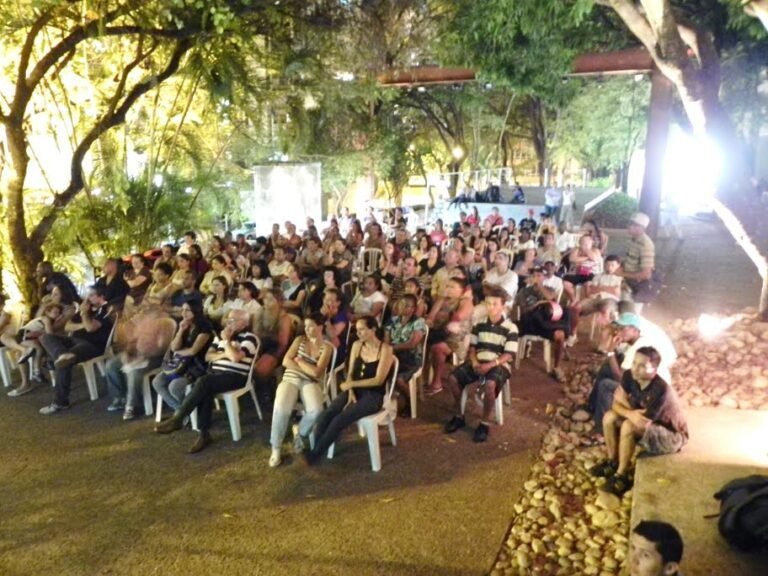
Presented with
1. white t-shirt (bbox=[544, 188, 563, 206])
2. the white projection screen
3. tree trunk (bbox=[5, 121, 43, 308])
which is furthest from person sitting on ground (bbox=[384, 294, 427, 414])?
white t-shirt (bbox=[544, 188, 563, 206])

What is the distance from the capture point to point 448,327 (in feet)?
19.8

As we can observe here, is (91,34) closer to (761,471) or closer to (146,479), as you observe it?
(146,479)

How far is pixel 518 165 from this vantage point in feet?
139

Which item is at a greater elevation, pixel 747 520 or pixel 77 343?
pixel 77 343

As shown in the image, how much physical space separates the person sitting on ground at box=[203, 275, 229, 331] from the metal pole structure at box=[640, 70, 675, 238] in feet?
32.0

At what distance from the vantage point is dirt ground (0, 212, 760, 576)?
384cm

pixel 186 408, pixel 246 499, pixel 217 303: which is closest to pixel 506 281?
pixel 217 303

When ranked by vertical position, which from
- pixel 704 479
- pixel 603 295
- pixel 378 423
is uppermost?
pixel 603 295

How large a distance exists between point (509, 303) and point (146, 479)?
13.2 ft

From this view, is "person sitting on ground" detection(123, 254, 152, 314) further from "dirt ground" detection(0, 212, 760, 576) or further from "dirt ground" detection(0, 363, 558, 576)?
"dirt ground" detection(0, 363, 558, 576)

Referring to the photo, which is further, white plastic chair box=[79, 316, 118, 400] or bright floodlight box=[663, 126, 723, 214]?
bright floodlight box=[663, 126, 723, 214]

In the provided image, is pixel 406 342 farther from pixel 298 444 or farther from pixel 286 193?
pixel 286 193

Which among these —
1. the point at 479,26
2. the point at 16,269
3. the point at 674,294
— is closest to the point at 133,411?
the point at 16,269

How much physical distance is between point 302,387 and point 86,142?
5339 mm
